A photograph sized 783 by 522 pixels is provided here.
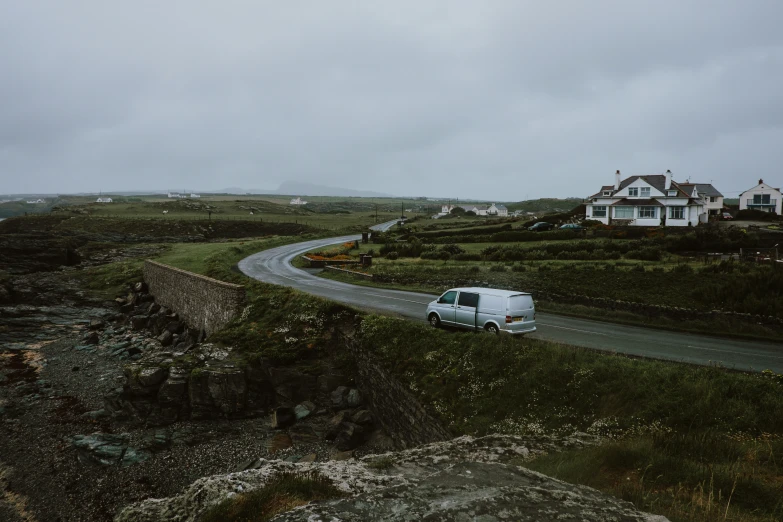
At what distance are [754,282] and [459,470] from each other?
29284mm

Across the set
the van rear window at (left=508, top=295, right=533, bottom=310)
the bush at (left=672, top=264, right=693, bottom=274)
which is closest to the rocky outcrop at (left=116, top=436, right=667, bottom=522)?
the van rear window at (left=508, top=295, right=533, bottom=310)

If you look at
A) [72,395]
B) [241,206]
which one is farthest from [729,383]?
[241,206]

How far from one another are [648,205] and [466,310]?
5923 centimetres

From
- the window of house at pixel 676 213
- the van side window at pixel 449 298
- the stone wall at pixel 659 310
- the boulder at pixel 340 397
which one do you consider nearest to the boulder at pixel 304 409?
the boulder at pixel 340 397

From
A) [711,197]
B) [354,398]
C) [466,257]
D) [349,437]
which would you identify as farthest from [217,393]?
[711,197]

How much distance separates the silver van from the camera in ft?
61.5

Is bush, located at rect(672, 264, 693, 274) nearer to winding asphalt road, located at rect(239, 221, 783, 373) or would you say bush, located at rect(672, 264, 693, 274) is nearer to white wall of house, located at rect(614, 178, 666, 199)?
winding asphalt road, located at rect(239, 221, 783, 373)

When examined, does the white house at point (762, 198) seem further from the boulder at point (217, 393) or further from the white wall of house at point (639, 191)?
the boulder at point (217, 393)

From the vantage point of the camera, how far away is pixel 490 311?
1917cm

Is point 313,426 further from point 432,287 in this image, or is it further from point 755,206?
point 755,206

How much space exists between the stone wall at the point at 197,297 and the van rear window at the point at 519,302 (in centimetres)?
1621

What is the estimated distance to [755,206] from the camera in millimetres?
99375

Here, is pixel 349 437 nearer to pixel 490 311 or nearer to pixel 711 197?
pixel 490 311

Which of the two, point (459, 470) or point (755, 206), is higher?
point (755, 206)
